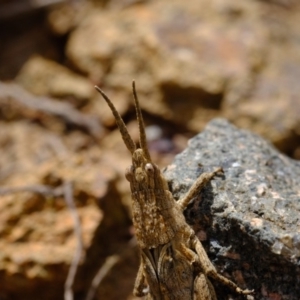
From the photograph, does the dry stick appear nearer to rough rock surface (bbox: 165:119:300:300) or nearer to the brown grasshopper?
the brown grasshopper

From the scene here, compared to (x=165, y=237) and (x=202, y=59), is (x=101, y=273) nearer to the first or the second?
(x=165, y=237)

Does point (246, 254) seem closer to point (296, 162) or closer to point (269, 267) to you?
point (269, 267)

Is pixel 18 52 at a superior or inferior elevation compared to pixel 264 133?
superior

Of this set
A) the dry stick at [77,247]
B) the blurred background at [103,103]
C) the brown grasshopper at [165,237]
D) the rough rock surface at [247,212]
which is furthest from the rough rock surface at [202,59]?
the brown grasshopper at [165,237]

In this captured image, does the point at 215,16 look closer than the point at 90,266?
No

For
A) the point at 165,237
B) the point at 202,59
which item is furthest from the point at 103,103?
the point at 165,237

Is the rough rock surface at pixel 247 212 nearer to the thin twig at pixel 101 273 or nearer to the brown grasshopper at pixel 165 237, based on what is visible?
the brown grasshopper at pixel 165 237

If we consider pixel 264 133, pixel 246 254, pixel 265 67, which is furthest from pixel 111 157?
pixel 246 254
